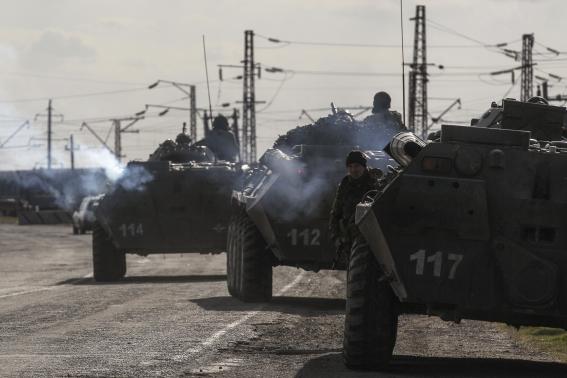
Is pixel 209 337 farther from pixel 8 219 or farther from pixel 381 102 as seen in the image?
pixel 8 219

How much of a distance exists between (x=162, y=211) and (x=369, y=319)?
18582mm

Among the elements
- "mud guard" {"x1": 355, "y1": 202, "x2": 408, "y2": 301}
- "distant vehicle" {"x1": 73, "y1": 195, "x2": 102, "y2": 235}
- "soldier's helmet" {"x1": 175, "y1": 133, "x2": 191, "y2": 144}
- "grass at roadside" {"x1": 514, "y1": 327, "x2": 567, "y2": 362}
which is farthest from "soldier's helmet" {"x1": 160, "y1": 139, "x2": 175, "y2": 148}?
"distant vehicle" {"x1": 73, "y1": 195, "x2": 102, "y2": 235}

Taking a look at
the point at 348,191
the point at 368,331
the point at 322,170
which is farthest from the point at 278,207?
the point at 368,331

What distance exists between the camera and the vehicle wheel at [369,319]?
13.3 m

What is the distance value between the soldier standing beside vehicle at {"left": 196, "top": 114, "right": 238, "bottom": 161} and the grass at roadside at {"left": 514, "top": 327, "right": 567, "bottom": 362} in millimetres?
16014

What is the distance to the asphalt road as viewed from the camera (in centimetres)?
1352

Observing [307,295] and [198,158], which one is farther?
[198,158]

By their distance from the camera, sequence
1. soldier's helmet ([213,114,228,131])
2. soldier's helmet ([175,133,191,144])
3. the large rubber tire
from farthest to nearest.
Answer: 1. soldier's helmet ([213,114,228,131])
2. soldier's helmet ([175,133,191,144])
3. the large rubber tire

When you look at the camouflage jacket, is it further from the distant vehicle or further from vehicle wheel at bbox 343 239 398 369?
the distant vehicle

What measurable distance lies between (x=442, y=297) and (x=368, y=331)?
0.69m

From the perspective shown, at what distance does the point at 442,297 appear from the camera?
13.1 metres

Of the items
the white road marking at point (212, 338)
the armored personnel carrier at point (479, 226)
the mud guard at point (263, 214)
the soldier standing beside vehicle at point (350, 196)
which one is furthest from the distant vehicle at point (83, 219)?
the armored personnel carrier at point (479, 226)

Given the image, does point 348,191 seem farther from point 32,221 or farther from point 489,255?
point 32,221

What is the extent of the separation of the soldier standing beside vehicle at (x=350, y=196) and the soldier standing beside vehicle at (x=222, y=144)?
58.8 ft
